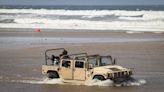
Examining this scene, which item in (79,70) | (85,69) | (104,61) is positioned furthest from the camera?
(104,61)

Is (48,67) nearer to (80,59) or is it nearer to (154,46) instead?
(80,59)

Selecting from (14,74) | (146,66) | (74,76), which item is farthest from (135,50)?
(74,76)

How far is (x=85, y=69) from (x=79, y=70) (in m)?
0.29

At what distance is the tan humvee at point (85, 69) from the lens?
19.1m

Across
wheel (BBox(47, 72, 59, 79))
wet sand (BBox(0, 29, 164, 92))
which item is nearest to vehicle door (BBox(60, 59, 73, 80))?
wheel (BBox(47, 72, 59, 79))

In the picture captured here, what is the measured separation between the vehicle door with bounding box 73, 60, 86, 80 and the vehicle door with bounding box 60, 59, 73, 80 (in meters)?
0.19

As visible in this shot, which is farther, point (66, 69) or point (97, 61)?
point (66, 69)

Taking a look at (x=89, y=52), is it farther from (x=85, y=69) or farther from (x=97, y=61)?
(x=85, y=69)

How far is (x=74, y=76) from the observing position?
20.0 m

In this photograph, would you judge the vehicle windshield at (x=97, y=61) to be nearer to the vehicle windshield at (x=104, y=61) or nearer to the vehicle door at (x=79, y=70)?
the vehicle windshield at (x=104, y=61)

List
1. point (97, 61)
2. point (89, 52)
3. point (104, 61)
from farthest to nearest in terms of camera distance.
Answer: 1. point (89, 52)
2. point (104, 61)
3. point (97, 61)

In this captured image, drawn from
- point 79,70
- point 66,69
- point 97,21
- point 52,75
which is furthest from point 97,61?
point 97,21

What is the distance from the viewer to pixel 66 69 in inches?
794

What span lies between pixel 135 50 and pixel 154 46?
7.26 feet
